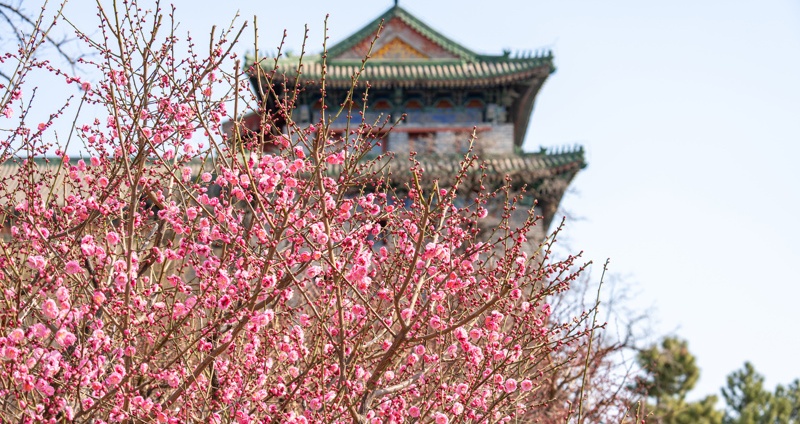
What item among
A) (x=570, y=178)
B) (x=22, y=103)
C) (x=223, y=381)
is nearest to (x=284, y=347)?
(x=223, y=381)

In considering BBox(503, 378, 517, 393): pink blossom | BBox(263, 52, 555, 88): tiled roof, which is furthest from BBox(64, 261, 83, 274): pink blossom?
BBox(263, 52, 555, 88): tiled roof

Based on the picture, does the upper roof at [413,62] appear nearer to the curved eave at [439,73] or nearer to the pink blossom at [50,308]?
the curved eave at [439,73]

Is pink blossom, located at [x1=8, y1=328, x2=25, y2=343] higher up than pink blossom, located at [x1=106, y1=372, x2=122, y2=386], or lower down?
higher up

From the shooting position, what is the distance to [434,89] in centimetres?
2334

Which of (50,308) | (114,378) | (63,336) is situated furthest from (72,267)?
(114,378)

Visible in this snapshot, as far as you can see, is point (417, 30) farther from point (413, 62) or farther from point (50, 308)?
point (50, 308)

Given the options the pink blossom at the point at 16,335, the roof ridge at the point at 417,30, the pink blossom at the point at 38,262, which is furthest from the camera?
the roof ridge at the point at 417,30

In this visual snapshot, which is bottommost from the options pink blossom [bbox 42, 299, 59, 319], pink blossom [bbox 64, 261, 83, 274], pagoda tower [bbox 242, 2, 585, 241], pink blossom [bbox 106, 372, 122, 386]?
pink blossom [bbox 106, 372, 122, 386]

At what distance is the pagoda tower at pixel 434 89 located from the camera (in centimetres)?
2242

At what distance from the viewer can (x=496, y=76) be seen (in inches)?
908

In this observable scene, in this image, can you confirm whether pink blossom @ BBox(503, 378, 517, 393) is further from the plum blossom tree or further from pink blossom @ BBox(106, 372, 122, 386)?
pink blossom @ BBox(106, 372, 122, 386)

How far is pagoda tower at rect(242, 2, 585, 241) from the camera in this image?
22422 millimetres

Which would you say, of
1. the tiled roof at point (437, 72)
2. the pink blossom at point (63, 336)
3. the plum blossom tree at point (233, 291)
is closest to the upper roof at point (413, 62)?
the tiled roof at point (437, 72)

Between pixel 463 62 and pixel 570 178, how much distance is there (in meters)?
4.38
